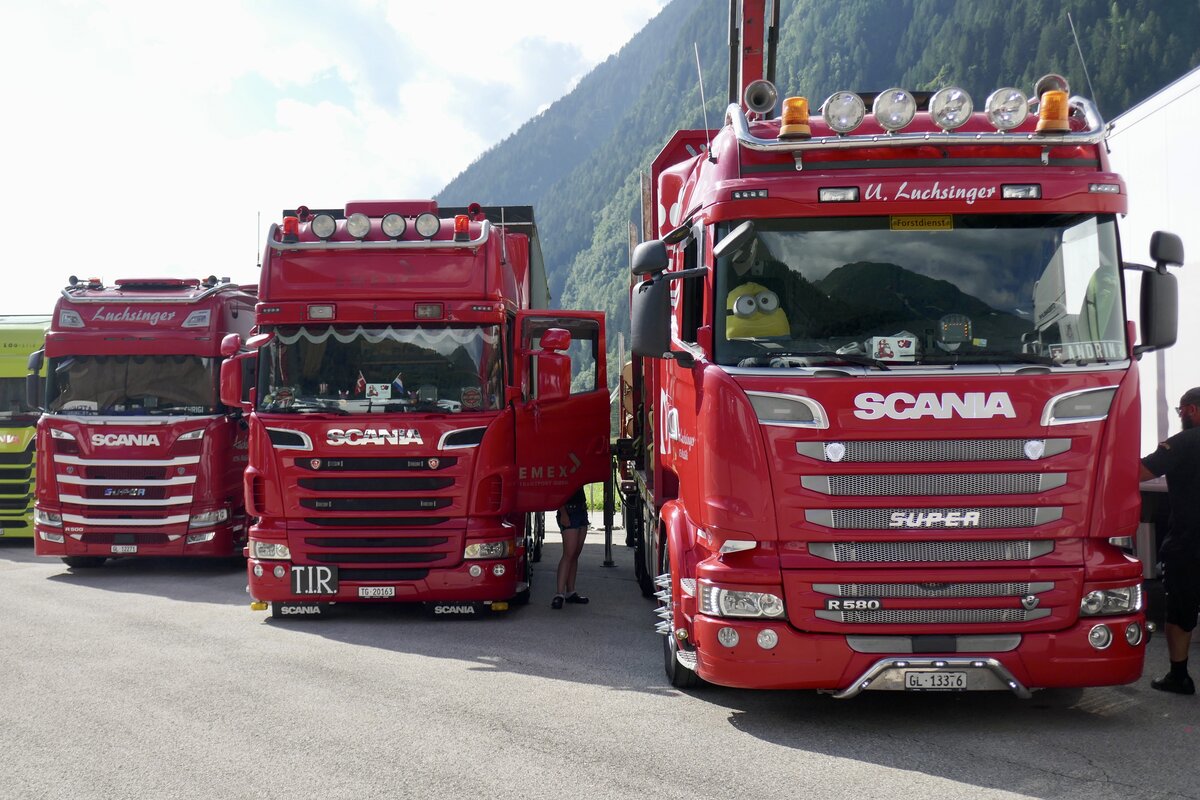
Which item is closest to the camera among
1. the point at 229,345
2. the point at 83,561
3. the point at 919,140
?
the point at 919,140

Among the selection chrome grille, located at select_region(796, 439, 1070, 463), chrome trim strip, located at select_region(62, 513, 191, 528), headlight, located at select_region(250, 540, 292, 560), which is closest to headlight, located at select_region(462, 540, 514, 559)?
headlight, located at select_region(250, 540, 292, 560)

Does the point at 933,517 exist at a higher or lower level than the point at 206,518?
higher

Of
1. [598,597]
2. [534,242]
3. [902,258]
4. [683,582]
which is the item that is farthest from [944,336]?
[534,242]

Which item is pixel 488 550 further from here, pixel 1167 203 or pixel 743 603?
pixel 1167 203

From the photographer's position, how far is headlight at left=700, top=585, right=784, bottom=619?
6.08m

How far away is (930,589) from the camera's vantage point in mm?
6055

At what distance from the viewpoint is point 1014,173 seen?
6285mm

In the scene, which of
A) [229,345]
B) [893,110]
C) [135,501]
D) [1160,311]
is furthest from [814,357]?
[135,501]

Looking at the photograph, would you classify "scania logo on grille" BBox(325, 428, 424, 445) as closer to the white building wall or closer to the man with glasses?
the man with glasses

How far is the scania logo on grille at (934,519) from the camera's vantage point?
602 centimetres

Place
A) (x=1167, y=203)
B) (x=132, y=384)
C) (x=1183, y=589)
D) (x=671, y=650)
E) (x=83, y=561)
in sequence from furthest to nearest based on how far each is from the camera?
(x=83, y=561)
(x=132, y=384)
(x=1167, y=203)
(x=671, y=650)
(x=1183, y=589)

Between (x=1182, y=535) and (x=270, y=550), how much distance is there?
22.9ft

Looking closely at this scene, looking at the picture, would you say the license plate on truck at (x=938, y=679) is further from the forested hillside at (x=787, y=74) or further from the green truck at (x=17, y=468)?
the green truck at (x=17, y=468)

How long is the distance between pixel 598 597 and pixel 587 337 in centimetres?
265
